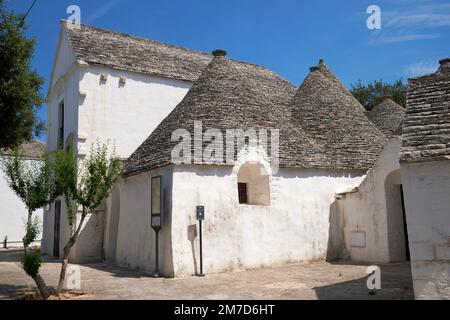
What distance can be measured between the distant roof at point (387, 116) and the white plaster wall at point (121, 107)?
9968 millimetres

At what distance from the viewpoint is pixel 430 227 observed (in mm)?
6309

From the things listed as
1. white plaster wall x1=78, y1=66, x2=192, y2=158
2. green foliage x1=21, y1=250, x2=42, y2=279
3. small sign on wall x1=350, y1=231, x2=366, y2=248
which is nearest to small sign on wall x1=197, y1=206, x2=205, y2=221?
green foliage x1=21, y1=250, x2=42, y2=279

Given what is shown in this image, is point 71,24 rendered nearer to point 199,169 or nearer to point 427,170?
point 199,169

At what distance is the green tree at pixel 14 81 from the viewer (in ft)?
35.3

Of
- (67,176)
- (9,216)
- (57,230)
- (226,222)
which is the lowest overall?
(57,230)

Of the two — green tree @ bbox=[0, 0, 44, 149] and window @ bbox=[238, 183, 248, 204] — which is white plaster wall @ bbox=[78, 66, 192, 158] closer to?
green tree @ bbox=[0, 0, 44, 149]

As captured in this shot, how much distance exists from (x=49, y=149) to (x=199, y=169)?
36.8 feet

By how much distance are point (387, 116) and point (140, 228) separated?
1426 centimetres

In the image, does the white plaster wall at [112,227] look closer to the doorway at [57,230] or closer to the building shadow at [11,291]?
the doorway at [57,230]

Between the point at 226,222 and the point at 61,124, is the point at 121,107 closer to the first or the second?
the point at 61,124

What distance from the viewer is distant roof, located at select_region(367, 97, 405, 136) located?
1987cm

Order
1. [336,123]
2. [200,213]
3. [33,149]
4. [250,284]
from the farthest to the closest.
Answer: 1. [33,149]
2. [336,123]
3. [200,213]
4. [250,284]

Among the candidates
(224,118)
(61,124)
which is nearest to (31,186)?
(224,118)

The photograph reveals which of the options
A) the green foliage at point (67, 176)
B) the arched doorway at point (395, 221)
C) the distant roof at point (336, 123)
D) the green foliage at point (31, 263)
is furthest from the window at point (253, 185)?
the green foliage at point (31, 263)
